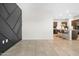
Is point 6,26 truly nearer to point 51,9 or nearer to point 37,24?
point 37,24

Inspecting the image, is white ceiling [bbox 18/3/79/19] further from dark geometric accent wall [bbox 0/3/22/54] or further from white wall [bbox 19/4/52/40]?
dark geometric accent wall [bbox 0/3/22/54]

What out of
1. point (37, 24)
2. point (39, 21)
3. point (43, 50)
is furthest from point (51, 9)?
point (43, 50)

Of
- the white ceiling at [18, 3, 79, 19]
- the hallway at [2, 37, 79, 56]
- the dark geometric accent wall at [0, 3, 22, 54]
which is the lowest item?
the hallway at [2, 37, 79, 56]

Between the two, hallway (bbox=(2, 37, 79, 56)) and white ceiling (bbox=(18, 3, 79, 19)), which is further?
white ceiling (bbox=(18, 3, 79, 19))

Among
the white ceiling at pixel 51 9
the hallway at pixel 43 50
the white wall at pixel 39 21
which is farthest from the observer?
the white wall at pixel 39 21

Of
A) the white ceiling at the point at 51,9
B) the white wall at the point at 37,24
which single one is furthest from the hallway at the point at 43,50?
the white ceiling at the point at 51,9

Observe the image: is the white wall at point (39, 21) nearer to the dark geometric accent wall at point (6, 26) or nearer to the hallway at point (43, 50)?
the dark geometric accent wall at point (6, 26)

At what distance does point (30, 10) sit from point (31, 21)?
1.09 m

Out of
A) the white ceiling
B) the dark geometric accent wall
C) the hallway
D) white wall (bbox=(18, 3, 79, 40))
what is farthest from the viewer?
white wall (bbox=(18, 3, 79, 40))

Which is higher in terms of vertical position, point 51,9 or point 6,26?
point 51,9

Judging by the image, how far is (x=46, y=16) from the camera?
12.8 meters

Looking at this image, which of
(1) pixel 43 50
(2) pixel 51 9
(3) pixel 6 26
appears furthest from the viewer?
(2) pixel 51 9

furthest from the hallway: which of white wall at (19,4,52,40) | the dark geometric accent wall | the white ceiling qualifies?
the white ceiling

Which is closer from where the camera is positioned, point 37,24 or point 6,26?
point 6,26
